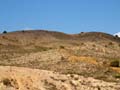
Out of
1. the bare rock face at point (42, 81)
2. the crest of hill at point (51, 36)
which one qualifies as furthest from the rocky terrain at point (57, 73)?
the crest of hill at point (51, 36)

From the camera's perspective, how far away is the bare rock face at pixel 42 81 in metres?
20.3

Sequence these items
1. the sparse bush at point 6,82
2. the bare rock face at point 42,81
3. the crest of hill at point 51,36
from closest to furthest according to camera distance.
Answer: the sparse bush at point 6,82 < the bare rock face at point 42,81 < the crest of hill at point 51,36

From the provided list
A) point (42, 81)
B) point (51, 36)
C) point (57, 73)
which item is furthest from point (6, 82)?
point (51, 36)

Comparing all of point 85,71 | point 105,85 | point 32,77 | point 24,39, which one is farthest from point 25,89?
point 24,39

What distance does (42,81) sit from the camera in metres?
22.4

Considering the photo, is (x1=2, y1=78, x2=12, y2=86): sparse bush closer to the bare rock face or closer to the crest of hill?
the bare rock face

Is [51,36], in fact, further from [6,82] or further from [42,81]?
[6,82]

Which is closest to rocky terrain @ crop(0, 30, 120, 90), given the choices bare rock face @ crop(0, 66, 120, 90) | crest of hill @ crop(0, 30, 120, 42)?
bare rock face @ crop(0, 66, 120, 90)

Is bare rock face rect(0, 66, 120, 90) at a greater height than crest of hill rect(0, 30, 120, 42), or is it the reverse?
crest of hill rect(0, 30, 120, 42)

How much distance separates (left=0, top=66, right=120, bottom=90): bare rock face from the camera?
66.6ft

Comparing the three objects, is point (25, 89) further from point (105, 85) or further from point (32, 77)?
point (105, 85)

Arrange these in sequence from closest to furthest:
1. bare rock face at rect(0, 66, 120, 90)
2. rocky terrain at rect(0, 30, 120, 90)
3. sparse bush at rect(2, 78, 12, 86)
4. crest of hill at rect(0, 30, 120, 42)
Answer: sparse bush at rect(2, 78, 12, 86) < bare rock face at rect(0, 66, 120, 90) < rocky terrain at rect(0, 30, 120, 90) < crest of hill at rect(0, 30, 120, 42)

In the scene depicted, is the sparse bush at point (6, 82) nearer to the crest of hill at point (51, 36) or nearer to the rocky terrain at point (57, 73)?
the rocky terrain at point (57, 73)

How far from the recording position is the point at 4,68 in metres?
22.4
